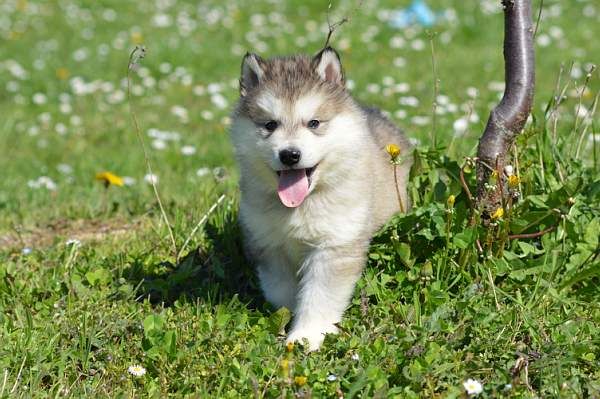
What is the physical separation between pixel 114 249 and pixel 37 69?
241 inches

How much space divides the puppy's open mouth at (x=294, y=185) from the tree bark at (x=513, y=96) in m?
0.88

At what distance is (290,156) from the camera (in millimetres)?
3695

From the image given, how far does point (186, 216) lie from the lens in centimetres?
515

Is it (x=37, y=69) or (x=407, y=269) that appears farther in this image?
(x=37, y=69)

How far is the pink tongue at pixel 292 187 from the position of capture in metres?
3.83

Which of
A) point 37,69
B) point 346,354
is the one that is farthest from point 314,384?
point 37,69

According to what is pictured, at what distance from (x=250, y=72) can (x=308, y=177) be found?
560mm

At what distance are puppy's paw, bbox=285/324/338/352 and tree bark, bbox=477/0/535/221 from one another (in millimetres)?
969

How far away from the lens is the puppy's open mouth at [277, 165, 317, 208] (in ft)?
12.6

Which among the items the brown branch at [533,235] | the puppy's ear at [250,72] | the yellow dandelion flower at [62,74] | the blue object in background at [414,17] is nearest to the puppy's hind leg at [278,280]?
the puppy's ear at [250,72]

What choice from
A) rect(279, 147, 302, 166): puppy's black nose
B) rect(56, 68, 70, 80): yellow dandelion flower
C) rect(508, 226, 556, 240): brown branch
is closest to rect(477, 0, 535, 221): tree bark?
rect(508, 226, 556, 240): brown branch

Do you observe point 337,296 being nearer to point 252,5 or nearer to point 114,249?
point 114,249

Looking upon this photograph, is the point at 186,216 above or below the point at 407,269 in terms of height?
below

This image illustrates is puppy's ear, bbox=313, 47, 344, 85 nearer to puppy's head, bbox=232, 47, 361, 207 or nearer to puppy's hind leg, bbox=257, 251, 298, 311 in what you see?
puppy's head, bbox=232, 47, 361, 207
